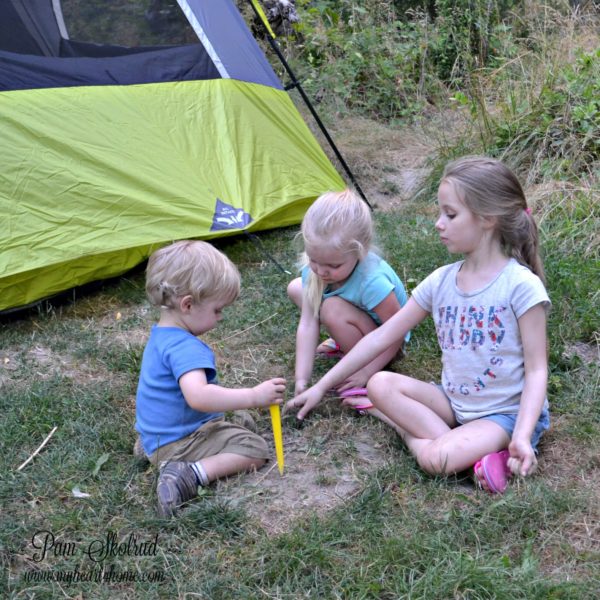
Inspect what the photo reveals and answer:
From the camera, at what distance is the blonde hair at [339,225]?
8.80 ft

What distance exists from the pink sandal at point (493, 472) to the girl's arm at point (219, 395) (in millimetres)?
598

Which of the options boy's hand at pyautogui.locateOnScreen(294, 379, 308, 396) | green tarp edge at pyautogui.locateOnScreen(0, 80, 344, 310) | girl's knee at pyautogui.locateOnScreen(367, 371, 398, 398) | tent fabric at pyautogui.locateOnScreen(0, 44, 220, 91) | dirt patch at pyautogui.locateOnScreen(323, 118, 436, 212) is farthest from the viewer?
dirt patch at pyautogui.locateOnScreen(323, 118, 436, 212)

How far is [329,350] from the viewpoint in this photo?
317 cm

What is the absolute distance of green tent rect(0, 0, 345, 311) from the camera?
3605 millimetres

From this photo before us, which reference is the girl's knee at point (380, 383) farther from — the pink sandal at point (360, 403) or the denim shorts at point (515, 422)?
the denim shorts at point (515, 422)

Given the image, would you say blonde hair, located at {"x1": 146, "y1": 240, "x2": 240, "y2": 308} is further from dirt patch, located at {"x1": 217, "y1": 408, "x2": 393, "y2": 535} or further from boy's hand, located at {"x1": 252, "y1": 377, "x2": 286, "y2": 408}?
dirt patch, located at {"x1": 217, "y1": 408, "x2": 393, "y2": 535}

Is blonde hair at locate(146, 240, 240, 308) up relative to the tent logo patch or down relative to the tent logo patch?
up

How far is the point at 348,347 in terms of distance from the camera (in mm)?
2914

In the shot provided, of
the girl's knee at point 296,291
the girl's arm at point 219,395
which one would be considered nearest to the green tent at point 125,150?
the girl's knee at point 296,291

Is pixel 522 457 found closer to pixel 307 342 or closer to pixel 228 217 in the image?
pixel 307 342

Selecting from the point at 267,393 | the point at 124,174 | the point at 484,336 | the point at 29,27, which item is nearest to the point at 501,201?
the point at 484,336

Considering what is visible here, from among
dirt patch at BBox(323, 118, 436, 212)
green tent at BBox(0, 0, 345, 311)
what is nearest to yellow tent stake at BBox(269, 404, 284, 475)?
green tent at BBox(0, 0, 345, 311)

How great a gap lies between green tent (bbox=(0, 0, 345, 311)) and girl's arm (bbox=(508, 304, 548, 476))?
2.03m

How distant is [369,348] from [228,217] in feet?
5.44
